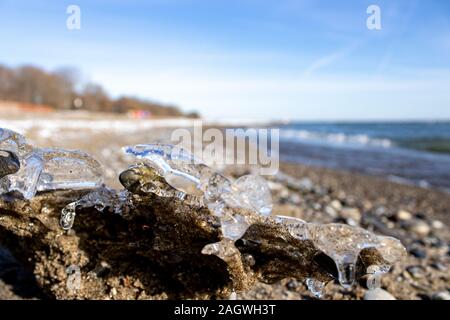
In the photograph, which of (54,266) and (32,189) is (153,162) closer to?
(32,189)

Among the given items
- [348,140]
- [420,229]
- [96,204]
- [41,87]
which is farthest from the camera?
[41,87]

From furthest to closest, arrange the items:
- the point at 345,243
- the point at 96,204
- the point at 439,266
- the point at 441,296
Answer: the point at 439,266 → the point at 441,296 → the point at 96,204 → the point at 345,243

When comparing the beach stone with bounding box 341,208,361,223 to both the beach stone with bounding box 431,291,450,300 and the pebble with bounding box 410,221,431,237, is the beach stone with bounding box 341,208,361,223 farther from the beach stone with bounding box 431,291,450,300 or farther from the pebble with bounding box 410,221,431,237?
the beach stone with bounding box 431,291,450,300

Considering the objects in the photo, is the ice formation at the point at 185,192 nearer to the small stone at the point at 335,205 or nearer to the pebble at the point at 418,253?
the pebble at the point at 418,253

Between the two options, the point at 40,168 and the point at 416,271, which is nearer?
the point at 40,168

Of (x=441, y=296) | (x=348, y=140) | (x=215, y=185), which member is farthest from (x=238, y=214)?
(x=348, y=140)

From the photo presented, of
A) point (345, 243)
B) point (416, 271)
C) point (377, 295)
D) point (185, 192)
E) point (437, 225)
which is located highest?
point (185, 192)

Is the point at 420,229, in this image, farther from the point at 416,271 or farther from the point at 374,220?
the point at 416,271
